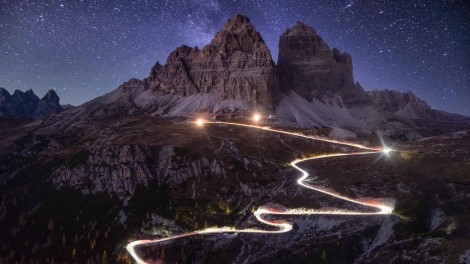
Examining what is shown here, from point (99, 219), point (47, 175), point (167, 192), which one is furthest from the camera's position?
point (47, 175)

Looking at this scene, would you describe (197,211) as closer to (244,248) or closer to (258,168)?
(244,248)

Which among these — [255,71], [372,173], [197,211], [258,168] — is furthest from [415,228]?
[255,71]

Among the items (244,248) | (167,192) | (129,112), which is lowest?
(244,248)

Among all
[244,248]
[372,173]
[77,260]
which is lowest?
[77,260]

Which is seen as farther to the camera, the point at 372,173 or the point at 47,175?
the point at 47,175

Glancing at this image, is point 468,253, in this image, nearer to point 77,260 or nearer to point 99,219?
point 77,260

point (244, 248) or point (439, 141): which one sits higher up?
point (439, 141)

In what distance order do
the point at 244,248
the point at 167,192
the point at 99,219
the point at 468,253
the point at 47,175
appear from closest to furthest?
the point at 468,253 → the point at 244,248 → the point at 99,219 → the point at 167,192 → the point at 47,175

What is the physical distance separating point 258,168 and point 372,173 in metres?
34.8

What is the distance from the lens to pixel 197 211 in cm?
6412

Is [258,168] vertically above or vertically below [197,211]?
above

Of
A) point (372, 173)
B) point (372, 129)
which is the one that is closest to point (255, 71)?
point (372, 129)

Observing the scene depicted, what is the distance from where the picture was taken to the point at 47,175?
84812 millimetres

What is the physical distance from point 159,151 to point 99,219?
30.5 metres
